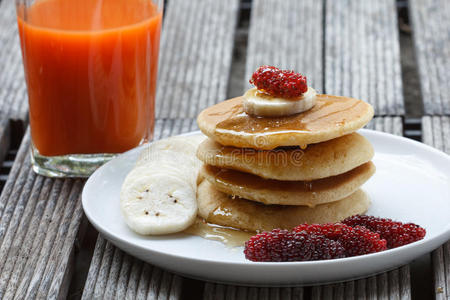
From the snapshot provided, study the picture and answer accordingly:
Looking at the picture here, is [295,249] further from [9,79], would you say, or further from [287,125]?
[9,79]

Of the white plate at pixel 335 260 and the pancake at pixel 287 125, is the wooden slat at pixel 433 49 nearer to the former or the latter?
the white plate at pixel 335 260

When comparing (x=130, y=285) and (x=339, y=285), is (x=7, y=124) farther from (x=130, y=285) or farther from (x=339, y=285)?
(x=339, y=285)

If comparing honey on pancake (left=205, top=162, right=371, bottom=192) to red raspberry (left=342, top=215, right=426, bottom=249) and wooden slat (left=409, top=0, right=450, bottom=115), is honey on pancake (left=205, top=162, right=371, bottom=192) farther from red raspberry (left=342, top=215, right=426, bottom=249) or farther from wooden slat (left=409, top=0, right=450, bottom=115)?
wooden slat (left=409, top=0, right=450, bottom=115)

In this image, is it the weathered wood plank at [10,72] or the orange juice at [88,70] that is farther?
the weathered wood plank at [10,72]

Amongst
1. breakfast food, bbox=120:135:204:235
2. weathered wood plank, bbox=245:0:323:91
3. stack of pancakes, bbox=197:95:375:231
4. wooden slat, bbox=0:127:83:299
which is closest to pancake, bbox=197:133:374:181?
stack of pancakes, bbox=197:95:375:231

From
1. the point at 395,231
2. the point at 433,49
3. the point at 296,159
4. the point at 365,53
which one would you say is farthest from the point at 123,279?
the point at 433,49

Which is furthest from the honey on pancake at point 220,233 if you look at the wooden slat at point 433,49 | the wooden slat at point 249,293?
the wooden slat at point 433,49

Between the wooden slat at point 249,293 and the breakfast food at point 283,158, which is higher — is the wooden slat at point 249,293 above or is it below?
below

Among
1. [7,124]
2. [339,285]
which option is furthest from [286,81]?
[7,124]
